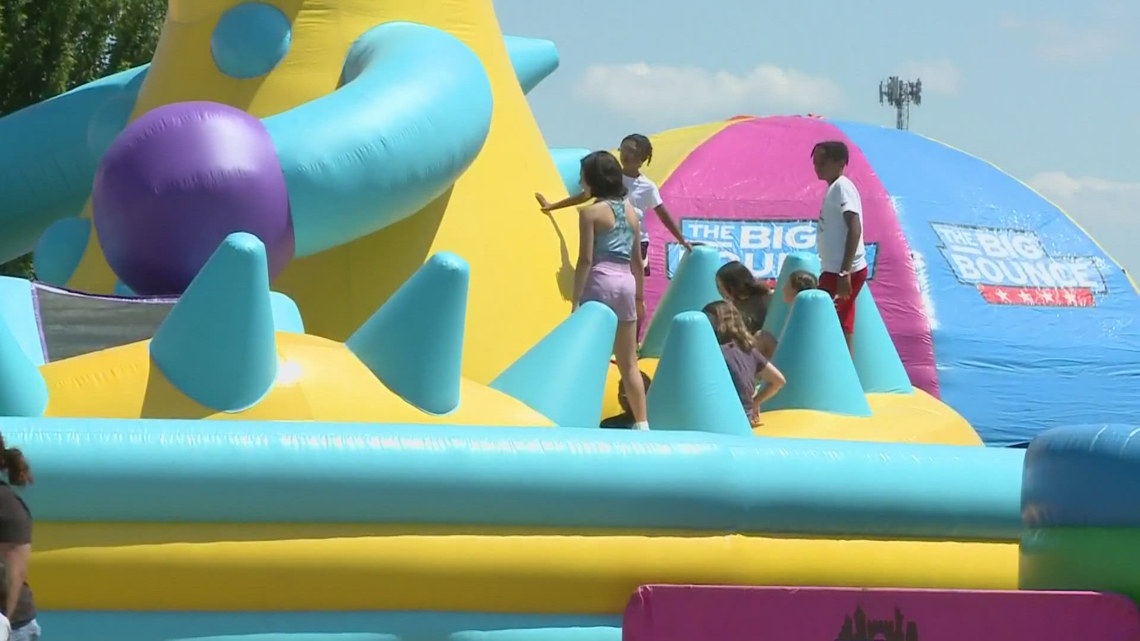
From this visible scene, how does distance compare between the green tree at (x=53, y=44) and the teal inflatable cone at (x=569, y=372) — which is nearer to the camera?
the teal inflatable cone at (x=569, y=372)

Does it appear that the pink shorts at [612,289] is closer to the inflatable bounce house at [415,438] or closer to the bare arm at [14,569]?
the inflatable bounce house at [415,438]

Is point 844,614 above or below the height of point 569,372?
below

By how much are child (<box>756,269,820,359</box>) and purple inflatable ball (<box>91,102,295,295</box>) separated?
181cm

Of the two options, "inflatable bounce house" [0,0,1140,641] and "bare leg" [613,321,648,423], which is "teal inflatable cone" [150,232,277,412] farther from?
"bare leg" [613,321,648,423]

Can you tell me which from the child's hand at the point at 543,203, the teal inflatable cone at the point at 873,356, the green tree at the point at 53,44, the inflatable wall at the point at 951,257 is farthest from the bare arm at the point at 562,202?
the green tree at the point at 53,44

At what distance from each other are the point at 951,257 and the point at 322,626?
809 cm

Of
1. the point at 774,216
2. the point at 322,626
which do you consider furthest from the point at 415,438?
the point at 774,216

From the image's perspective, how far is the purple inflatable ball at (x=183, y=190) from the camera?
3.99m

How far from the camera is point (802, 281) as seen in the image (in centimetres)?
539

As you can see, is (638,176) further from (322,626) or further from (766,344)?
(322,626)

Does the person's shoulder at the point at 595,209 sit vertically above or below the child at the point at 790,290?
above

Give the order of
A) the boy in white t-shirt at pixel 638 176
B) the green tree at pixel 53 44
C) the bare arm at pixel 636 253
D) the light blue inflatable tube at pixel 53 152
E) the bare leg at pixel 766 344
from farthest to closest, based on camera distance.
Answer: the green tree at pixel 53 44 < the boy in white t-shirt at pixel 638 176 < the light blue inflatable tube at pixel 53 152 < the bare leg at pixel 766 344 < the bare arm at pixel 636 253

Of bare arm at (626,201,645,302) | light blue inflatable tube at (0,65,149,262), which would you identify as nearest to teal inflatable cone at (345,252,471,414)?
bare arm at (626,201,645,302)

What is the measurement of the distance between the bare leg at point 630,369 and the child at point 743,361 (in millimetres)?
250
